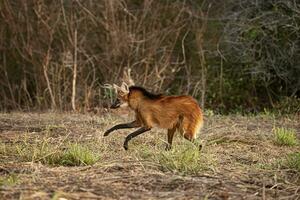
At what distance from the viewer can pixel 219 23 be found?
47.4ft

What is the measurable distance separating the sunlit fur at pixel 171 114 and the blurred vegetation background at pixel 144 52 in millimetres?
5376

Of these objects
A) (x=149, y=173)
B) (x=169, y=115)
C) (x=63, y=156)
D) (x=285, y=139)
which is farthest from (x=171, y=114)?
(x=149, y=173)

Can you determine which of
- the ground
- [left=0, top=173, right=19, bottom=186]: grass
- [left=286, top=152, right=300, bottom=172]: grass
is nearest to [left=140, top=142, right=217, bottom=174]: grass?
the ground

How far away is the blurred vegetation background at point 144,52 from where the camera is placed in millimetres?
13148

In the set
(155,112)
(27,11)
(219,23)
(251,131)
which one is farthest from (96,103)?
(155,112)

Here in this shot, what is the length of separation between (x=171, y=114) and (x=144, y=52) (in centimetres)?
643

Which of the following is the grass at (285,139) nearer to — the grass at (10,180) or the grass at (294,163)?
the grass at (294,163)

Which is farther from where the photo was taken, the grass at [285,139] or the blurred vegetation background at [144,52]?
the blurred vegetation background at [144,52]

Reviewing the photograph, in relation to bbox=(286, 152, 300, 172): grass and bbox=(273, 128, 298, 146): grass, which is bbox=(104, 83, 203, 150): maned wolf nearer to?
bbox=(273, 128, 298, 146): grass

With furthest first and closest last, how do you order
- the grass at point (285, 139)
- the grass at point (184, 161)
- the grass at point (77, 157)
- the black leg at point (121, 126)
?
the grass at point (285, 139)
the black leg at point (121, 126)
the grass at point (77, 157)
the grass at point (184, 161)

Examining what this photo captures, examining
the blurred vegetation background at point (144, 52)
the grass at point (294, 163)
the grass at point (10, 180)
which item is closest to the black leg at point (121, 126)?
the grass at point (294, 163)

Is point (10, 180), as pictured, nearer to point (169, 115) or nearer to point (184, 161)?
point (184, 161)

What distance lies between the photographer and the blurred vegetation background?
13148 millimetres

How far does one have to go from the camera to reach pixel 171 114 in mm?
7207
